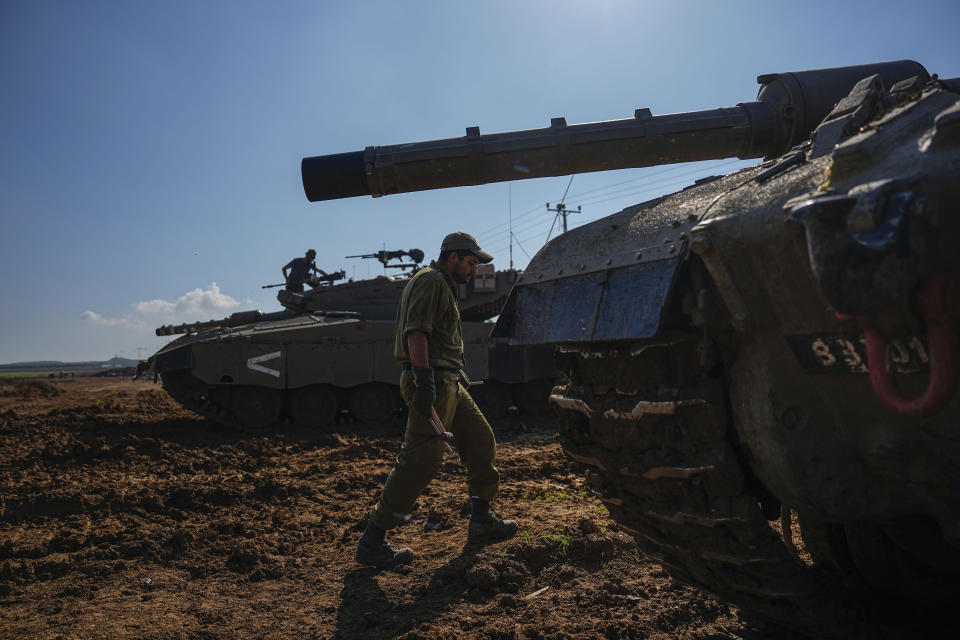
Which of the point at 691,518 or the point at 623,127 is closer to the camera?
the point at 691,518

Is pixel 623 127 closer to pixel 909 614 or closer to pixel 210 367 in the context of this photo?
pixel 909 614

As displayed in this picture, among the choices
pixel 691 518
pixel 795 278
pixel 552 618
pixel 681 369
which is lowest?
pixel 552 618

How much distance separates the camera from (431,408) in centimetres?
340

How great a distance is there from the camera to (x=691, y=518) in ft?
6.45

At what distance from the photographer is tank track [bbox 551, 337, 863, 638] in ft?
6.24

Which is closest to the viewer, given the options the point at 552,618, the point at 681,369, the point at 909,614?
the point at 681,369

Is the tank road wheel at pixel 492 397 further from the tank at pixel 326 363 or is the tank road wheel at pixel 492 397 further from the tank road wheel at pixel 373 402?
the tank road wheel at pixel 373 402

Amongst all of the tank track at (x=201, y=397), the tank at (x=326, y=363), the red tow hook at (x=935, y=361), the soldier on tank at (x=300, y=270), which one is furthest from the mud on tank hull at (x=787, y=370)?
the soldier on tank at (x=300, y=270)

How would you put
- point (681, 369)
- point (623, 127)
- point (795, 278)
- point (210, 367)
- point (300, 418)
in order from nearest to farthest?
point (795, 278), point (681, 369), point (623, 127), point (210, 367), point (300, 418)

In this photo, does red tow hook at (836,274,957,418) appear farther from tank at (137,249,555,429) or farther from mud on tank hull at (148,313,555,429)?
tank at (137,249,555,429)

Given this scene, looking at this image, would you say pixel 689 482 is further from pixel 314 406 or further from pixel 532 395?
pixel 532 395

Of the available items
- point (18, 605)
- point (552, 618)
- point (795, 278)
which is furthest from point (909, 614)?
point (18, 605)

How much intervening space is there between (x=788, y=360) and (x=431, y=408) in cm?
196

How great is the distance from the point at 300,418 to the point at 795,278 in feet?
30.1
